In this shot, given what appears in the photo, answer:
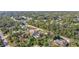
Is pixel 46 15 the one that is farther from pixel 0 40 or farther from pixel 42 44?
pixel 0 40

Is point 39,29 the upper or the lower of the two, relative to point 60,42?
upper

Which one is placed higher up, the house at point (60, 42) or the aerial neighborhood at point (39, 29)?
the aerial neighborhood at point (39, 29)

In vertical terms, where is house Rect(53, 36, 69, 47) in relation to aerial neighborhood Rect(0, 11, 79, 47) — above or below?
below
